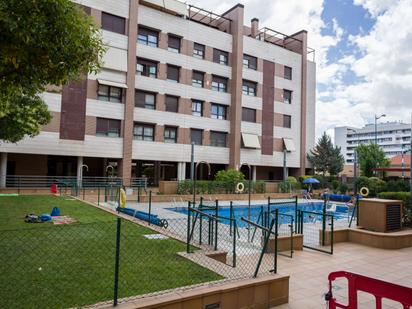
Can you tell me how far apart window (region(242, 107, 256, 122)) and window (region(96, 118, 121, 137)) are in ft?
43.0

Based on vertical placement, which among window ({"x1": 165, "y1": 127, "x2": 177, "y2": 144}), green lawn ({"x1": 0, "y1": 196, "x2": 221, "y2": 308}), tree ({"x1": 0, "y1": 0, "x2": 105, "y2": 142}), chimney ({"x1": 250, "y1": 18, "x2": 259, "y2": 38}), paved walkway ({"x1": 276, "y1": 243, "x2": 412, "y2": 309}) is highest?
chimney ({"x1": 250, "y1": 18, "x2": 259, "y2": 38})

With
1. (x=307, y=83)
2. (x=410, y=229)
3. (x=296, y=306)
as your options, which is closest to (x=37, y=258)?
(x=296, y=306)

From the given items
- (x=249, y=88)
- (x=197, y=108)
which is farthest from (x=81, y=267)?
(x=249, y=88)

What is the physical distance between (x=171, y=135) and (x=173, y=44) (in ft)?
27.2

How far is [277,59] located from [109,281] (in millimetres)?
35312

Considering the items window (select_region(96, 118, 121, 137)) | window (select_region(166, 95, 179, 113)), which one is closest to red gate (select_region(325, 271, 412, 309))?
window (select_region(96, 118, 121, 137))

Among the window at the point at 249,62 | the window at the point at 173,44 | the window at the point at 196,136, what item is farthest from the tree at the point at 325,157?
the window at the point at 173,44

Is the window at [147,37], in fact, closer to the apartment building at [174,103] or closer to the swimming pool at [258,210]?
the apartment building at [174,103]

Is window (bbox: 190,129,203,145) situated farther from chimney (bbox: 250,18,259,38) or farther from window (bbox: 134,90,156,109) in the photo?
chimney (bbox: 250,18,259,38)

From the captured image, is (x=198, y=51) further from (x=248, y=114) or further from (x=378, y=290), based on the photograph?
(x=378, y=290)

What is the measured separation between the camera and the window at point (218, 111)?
3244 cm

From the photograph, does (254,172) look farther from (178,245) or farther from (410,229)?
(178,245)

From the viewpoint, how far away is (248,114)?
113 ft

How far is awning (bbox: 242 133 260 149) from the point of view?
109ft
